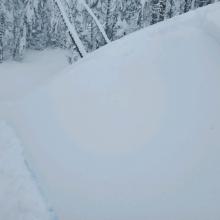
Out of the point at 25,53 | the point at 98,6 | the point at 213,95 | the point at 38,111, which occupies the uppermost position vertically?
the point at 213,95

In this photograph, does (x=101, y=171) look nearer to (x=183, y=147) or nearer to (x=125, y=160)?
(x=125, y=160)

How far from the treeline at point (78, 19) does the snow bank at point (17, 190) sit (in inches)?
437

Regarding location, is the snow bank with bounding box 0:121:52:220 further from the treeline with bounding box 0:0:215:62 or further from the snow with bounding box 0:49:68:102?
the snow with bounding box 0:49:68:102

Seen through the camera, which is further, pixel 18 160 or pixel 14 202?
pixel 18 160

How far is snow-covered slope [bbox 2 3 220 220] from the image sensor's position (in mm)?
5656

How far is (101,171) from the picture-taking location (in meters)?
6.39

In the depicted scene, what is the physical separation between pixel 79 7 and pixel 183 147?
49.9 feet

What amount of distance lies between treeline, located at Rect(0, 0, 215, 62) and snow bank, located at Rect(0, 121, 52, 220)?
11104 millimetres

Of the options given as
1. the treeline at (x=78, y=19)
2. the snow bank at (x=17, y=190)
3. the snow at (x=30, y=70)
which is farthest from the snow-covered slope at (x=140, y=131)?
the snow at (x=30, y=70)

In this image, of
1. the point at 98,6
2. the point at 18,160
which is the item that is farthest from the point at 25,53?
the point at 18,160

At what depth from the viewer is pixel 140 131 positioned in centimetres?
669

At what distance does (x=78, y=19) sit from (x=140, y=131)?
1567cm

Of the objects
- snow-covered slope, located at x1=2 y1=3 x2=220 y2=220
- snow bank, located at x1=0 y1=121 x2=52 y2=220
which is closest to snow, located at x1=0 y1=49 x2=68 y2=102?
snow bank, located at x1=0 y1=121 x2=52 y2=220

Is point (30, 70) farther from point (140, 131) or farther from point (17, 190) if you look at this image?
point (140, 131)
